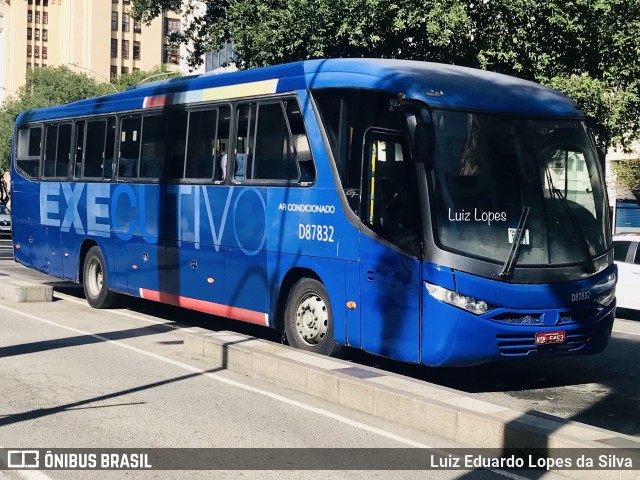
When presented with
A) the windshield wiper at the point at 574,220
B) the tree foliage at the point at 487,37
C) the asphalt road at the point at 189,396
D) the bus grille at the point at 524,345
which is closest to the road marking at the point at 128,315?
the asphalt road at the point at 189,396

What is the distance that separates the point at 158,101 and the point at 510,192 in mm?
7058

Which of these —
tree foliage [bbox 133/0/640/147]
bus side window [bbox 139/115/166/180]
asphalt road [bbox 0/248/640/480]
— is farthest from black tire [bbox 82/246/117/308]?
tree foliage [bbox 133/0/640/147]

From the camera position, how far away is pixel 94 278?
18.4 m

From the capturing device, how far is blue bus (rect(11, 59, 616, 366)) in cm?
1038

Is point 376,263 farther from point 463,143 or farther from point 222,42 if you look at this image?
point 222,42

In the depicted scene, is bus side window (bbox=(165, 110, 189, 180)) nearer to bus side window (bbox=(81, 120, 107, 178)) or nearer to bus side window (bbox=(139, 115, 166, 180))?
bus side window (bbox=(139, 115, 166, 180))

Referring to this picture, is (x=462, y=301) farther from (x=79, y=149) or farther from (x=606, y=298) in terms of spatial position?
(x=79, y=149)

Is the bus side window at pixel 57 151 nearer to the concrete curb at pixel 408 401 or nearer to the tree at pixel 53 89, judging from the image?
the concrete curb at pixel 408 401

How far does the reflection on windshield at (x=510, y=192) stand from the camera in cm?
1042

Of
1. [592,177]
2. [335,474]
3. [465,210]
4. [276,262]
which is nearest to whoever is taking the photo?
[335,474]

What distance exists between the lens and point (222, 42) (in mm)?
24203

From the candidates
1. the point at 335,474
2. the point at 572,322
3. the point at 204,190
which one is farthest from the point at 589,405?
the point at 204,190

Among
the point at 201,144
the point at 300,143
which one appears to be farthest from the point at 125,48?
the point at 300,143

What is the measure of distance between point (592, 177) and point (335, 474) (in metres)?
5.50
